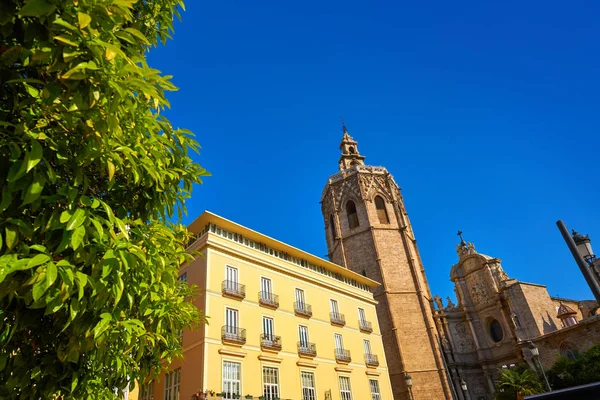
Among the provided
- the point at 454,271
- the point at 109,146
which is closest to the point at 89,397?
the point at 109,146

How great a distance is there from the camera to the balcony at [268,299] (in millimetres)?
21681

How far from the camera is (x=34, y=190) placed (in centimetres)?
285

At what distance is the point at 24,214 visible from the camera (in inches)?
134

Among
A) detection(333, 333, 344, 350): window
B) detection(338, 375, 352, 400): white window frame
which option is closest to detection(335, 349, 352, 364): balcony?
detection(333, 333, 344, 350): window

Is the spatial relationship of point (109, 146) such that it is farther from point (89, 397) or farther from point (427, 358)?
point (427, 358)

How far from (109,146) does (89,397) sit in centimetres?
331

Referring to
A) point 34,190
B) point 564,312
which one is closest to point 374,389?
point 564,312

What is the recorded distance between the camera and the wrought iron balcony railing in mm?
21938

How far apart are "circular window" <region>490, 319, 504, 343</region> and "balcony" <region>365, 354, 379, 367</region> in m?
24.3

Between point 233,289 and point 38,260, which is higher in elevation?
point 233,289

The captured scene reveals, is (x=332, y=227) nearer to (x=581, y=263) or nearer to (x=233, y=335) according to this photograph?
(x=233, y=335)

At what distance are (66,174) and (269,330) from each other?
19.0 m

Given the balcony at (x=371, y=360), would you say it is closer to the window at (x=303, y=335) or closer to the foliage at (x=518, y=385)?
the window at (x=303, y=335)

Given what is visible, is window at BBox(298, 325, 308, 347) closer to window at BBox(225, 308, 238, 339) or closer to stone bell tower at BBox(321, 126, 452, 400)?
window at BBox(225, 308, 238, 339)
